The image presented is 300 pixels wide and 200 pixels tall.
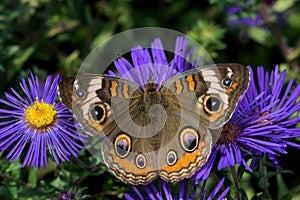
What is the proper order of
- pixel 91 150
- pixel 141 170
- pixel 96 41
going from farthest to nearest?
pixel 96 41 < pixel 91 150 < pixel 141 170

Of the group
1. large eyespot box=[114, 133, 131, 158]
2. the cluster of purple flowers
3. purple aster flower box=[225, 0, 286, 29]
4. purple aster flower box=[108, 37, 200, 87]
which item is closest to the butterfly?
large eyespot box=[114, 133, 131, 158]

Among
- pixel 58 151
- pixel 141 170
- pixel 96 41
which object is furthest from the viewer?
pixel 96 41

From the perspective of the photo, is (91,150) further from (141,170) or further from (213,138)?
(213,138)

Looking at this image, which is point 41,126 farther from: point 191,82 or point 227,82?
point 227,82

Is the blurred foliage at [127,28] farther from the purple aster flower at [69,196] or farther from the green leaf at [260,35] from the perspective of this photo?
the purple aster flower at [69,196]

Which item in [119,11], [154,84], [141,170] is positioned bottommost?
[141,170]

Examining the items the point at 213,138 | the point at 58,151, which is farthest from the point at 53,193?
the point at 213,138

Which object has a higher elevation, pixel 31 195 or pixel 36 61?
pixel 36 61

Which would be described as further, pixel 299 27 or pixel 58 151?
pixel 299 27
